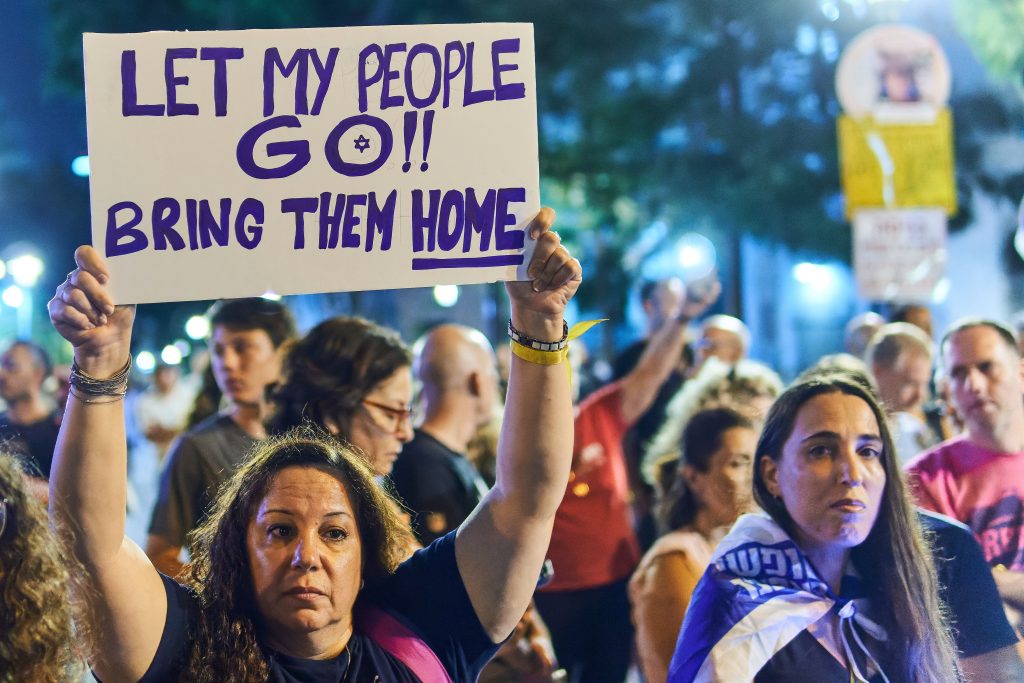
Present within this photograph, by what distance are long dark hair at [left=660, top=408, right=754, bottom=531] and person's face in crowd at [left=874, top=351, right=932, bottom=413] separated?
6.28ft

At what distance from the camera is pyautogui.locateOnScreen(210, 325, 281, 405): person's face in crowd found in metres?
4.51

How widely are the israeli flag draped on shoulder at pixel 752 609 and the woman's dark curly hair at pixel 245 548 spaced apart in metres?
0.81

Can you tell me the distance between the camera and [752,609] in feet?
9.36

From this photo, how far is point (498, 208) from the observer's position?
240 cm

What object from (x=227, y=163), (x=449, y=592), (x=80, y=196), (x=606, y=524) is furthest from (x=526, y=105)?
(x=80, y=196)

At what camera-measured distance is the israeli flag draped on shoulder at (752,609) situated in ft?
9.14

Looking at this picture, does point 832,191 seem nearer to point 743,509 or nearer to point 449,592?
point 743,509

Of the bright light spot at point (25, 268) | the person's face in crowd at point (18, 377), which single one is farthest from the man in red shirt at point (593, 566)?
the bright light spot at point (25, 268)

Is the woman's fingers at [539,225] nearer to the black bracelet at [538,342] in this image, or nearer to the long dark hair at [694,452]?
the black bracelet at [538,342]

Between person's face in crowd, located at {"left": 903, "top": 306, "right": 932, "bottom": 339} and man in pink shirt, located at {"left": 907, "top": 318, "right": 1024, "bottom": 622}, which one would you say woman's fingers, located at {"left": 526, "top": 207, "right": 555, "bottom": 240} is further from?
person's face in crowd, located at {"left": 903, "top": 306, "right": 932, "bottom": 339}

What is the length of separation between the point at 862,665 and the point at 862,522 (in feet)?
1.09

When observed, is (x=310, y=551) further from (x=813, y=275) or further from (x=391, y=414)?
(x=813, y=275)

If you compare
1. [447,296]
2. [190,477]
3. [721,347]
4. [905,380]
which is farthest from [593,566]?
[447,296]

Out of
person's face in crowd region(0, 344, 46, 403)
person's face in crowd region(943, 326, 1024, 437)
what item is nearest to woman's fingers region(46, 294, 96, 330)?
person's face in crowd region(943, 326, 1024, 437)
